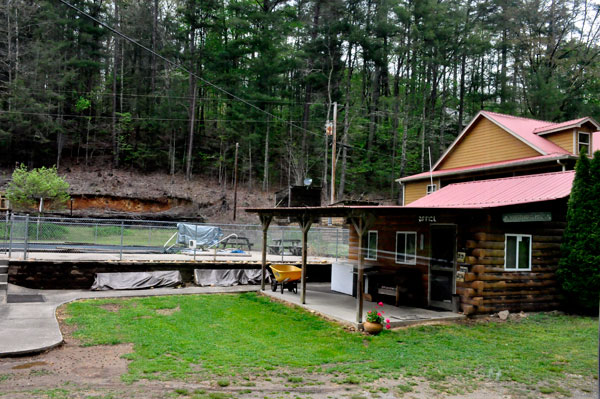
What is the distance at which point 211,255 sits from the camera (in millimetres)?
18828

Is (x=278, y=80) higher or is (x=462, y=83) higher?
(x=462, y=83)

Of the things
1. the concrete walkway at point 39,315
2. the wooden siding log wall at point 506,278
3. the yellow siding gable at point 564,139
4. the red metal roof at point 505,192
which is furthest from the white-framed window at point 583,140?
the concrete walkway at point 39,315

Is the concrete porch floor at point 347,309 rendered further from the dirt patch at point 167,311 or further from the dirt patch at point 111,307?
the dirt patch at point 111,307

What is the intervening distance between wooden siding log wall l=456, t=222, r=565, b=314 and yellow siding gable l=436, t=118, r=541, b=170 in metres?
7.05

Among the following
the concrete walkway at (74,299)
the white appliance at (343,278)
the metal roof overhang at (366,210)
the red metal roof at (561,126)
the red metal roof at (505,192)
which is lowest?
the concrete walkway at (74,299)

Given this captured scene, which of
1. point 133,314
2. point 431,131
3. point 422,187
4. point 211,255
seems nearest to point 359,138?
point 431,131

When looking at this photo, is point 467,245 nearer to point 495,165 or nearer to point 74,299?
point 495,165

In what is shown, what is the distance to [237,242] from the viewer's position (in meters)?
22.7

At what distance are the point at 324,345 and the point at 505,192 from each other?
7.17 metres

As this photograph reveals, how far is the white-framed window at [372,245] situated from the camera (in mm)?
14172

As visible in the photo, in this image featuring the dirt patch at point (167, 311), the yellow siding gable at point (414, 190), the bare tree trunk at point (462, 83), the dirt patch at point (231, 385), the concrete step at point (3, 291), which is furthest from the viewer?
the bare tree trunk at point (462, 83)

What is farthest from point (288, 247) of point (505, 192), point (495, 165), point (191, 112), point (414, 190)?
point (191, 112)

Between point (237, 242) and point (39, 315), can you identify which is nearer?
point (39, 315)

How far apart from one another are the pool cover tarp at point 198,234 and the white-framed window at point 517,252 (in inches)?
518
